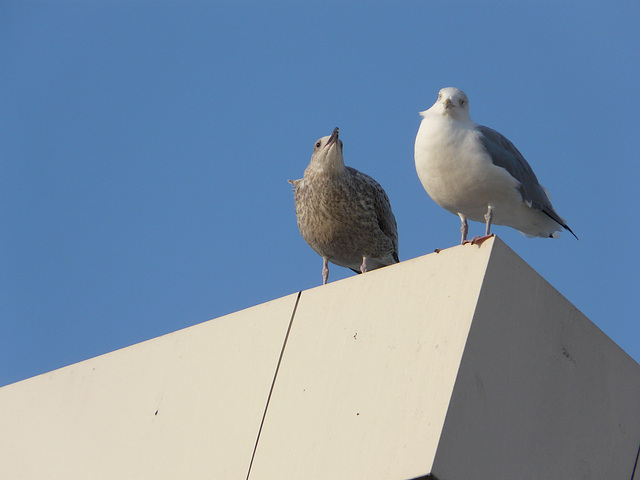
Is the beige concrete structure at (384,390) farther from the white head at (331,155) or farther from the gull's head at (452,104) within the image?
the white head at (331,155)

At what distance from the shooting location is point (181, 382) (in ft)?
19.0

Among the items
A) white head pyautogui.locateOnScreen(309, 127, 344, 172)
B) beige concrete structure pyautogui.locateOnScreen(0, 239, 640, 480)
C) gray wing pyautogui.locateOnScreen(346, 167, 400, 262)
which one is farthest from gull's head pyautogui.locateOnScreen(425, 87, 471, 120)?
gray wing pyautogui.locateOnScreen(346, 167, 400, 262)

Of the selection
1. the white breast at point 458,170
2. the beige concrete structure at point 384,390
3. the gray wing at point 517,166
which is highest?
the gray wing at point 517,166

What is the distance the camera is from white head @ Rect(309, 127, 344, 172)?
7.24 m

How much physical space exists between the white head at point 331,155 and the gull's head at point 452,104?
140cm

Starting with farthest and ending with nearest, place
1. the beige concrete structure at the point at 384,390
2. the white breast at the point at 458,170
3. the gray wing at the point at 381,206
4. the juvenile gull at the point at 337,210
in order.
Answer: the gray wing at the point at 381,206 → the juvenile gull at the point at 337,210 → the white breast at the point at 458,170 → the beige concrete structure at the point at 384,390

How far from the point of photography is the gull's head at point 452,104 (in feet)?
19.1

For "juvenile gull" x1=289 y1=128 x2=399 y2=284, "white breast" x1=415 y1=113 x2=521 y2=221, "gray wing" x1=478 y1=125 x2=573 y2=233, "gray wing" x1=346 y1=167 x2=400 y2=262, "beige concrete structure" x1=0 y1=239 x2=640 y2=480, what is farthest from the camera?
"gray wing" x1=346 y1=167 x2=400 y2=262

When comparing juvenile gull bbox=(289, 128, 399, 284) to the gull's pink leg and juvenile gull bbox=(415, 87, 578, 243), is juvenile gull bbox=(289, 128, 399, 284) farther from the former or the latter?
juvenile gull bbox=(415, 87, 578, 243)

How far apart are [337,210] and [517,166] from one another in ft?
5.52

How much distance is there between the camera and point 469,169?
5645mm

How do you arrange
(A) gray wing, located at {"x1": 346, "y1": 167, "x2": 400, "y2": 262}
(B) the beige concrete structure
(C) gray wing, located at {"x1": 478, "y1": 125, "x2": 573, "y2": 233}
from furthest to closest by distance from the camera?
(A) gray wing, located at {"x1": 346, "y1": 167, "x2": 400, "y2": 262}
(C) gray wing, located at {"x1": 478, "y1": 125, "x2": 573, "y2": 233}
(B) the beige concrete structure

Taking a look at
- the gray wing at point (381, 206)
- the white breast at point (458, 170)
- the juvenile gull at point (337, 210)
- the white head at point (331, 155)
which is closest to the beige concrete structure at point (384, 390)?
the white breast at point (458, 170)

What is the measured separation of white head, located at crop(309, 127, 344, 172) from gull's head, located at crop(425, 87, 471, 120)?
4.58ft
